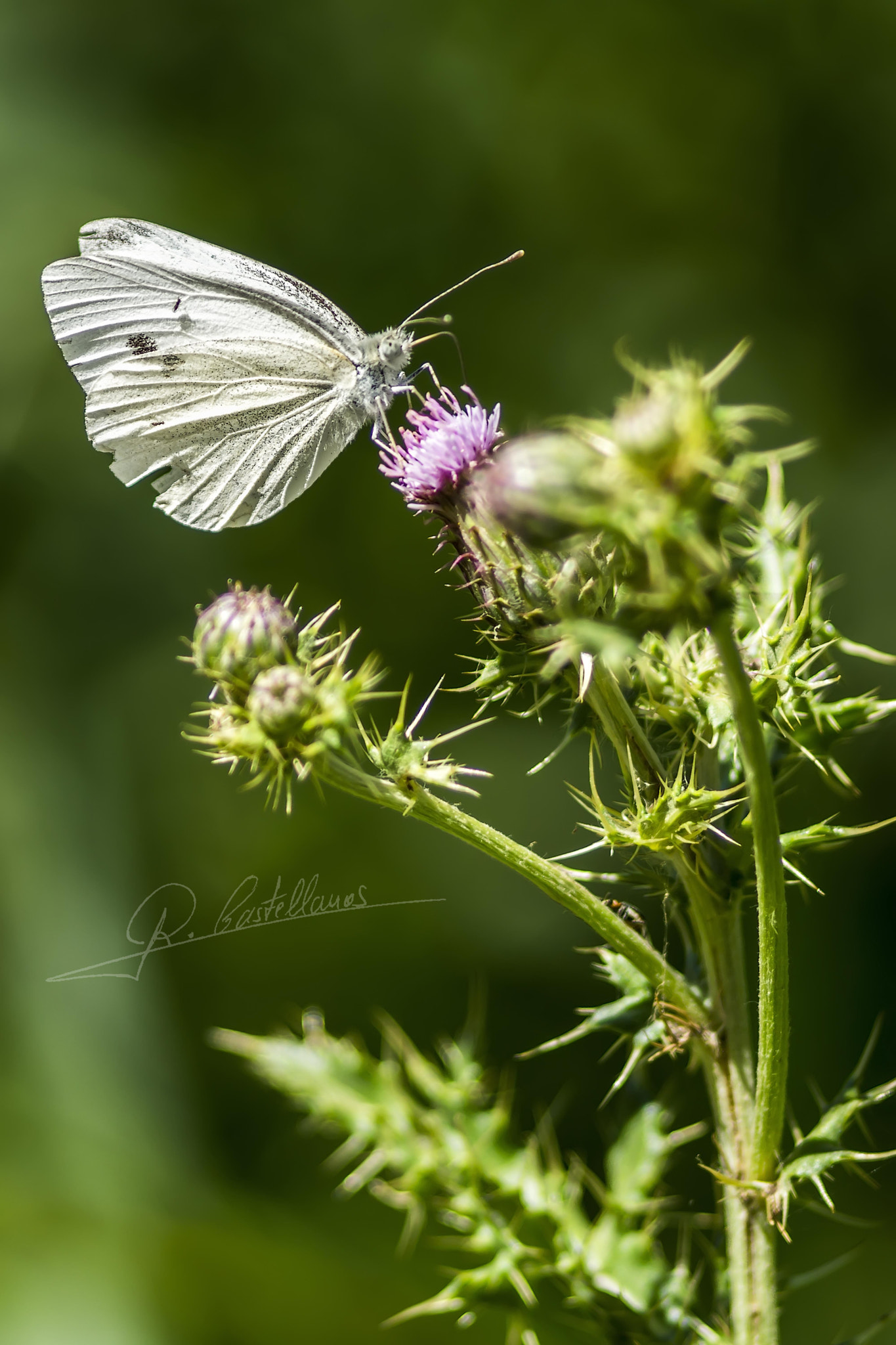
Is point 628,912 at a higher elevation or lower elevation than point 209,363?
lower

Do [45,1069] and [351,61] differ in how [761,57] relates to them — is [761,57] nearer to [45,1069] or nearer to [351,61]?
[351,61]

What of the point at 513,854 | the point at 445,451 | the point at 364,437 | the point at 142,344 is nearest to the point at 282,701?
the point at 513,854

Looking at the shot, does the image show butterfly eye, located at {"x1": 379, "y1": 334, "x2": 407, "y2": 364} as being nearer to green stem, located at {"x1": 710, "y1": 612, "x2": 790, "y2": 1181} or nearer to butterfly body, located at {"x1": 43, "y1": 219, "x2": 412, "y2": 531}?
butterfly body, located at {"x1": 43, "y1": 219, "x2": 412, "y2": 531}

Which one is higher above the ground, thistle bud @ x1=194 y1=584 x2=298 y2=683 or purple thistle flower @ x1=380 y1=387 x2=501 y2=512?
purple thistle flower @ x1=380 y1=387 x2=501 y2=512
